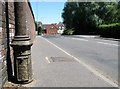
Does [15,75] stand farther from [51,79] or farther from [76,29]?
[76,29]

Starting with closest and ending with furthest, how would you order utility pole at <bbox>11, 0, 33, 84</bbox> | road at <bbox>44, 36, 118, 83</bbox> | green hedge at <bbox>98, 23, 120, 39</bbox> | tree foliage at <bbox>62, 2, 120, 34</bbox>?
utility pole at <bbox>11, 0, 33, 84</bbox> → road at <bbox>44, 36, 118, 83</bbox> → green hedge at <bbox>98, 23, 120, 39</bbox> → tree foliage at <bbox>62, 2, 120, 34</bbox>

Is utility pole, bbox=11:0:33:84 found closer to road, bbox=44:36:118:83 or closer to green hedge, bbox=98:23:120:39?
road, bbox=44:36:118:83

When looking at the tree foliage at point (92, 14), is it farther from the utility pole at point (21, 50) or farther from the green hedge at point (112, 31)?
the utility pole at point (21, 50)

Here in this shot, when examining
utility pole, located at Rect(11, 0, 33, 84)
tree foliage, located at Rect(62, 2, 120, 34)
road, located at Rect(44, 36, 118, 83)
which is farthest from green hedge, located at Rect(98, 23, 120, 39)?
utility pole, located at Rect(11, 0, 33, 84)

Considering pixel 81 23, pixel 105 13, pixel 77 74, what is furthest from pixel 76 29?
pixel 77 74

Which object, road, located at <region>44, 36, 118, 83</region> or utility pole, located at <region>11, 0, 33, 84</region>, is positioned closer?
utility pole, located at <region>11, 0, 33, 84</region>

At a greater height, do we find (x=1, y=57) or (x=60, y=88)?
(x=1, y=57)

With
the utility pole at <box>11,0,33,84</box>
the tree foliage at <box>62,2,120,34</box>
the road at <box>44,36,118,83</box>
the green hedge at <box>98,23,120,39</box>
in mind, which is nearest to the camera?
the utility pole at <box>11,0,33,84</box>

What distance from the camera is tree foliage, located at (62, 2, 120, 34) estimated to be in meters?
68.2

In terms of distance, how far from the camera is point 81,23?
7394 centimetres

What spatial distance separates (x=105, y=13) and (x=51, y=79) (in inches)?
2502

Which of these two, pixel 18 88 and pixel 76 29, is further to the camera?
pixel 76 29

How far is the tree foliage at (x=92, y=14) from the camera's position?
2687 inches

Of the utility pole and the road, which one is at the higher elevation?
the utility pole
